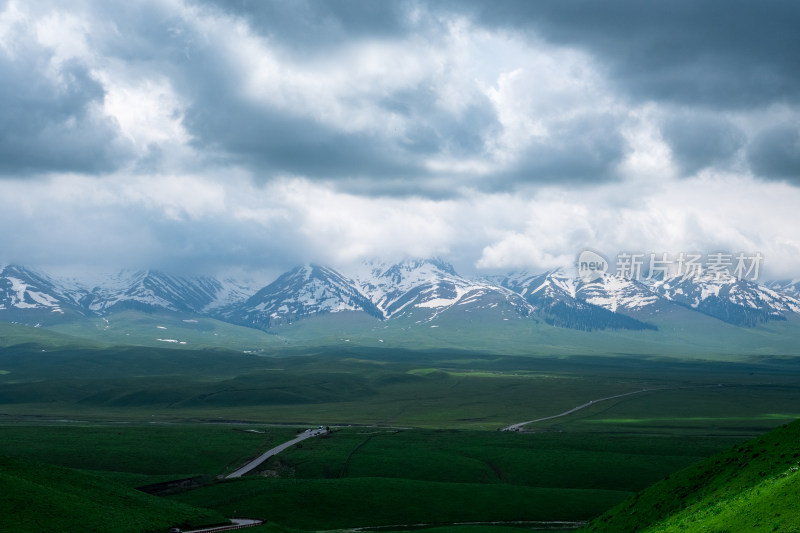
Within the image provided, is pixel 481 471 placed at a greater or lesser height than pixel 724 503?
lesser

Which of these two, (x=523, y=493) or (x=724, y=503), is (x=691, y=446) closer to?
(x=523, y=493)

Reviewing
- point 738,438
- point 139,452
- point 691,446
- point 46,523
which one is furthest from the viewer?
point 738,438

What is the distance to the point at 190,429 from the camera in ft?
616

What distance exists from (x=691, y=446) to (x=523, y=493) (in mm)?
64957

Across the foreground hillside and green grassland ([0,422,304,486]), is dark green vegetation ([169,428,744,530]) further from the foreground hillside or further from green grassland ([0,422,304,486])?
the foreground hillside

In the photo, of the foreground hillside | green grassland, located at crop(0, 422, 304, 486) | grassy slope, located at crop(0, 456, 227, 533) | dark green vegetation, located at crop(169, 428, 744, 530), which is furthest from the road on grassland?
the foreground hillside

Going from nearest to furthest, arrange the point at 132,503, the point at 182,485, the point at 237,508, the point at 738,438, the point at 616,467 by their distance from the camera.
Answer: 1. the point at 132,503
2. the point at 237,508
3. the point at 182,485
4. the point at 616,467
5. the point at 738,438

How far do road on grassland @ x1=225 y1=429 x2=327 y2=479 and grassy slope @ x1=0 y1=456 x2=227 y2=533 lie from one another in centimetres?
4193

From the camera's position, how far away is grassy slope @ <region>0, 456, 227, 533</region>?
2606 inches

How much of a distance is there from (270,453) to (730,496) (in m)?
115

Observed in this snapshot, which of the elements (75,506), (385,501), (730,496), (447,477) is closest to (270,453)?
(447,477)

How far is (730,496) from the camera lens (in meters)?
52.9

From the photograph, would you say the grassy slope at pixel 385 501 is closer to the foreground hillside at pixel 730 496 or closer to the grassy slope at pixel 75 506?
the grassy slope at pixel 75 506

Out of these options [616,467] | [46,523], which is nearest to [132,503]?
[46,523]
